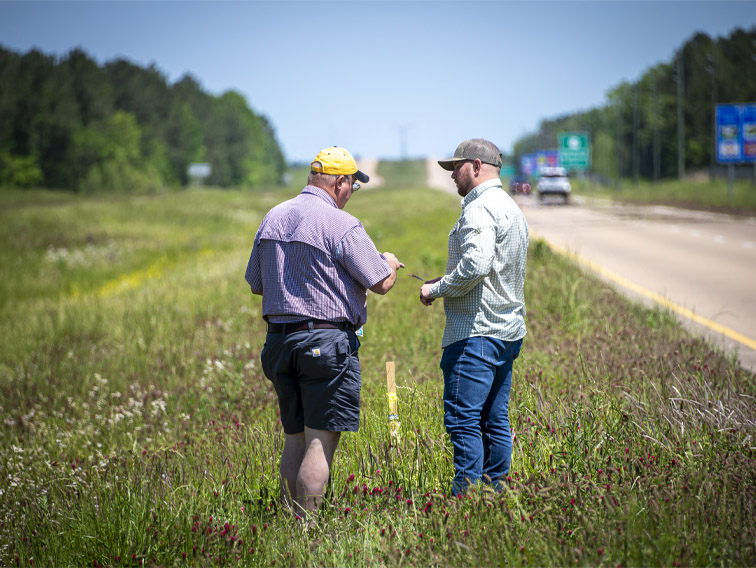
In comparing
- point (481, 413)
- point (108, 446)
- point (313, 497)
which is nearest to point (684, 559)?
point (481, 413)

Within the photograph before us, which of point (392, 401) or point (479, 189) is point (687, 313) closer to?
point (392, 401)

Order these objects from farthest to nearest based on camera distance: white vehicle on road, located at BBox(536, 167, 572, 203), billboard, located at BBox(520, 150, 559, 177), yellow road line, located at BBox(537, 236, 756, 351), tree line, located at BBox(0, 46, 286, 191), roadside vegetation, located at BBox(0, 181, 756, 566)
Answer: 1. billboard, located at BBox(520, 150, 559, 177)
2. tree line, located at BBox(0, 46, 286, 191)
3. white vehicle on road, located at BBox(536, 167, 572, 203)
4. yellow road line, located at BBox(537, 236, 756, 351)
5. roadside vegetation, located at BBox(0, 181, 756, 566)

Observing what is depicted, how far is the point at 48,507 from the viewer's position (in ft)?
15.9

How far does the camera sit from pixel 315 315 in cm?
389

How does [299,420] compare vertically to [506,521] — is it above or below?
above

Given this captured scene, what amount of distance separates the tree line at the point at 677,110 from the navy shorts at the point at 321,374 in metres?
55.6

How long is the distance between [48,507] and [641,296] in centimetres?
862

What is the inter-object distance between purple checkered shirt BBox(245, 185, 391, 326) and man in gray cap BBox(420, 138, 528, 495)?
1.39ft

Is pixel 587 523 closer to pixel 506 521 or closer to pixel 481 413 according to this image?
pixel 506 521

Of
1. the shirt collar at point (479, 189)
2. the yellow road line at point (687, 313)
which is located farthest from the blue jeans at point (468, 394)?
the yellow road line at point (687, 313)

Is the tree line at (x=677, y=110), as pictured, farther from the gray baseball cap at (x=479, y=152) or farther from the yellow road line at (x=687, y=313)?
the gray baseball cap at (x=479, y=152)

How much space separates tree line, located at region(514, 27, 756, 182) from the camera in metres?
66.4

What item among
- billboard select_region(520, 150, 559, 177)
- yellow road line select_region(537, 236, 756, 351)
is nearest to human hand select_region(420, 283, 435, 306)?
yellow road line select_region(537, 236, 756, 351)

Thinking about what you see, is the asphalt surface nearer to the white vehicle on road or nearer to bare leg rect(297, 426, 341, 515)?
bare leg rect(297, 426, 341, 515)
